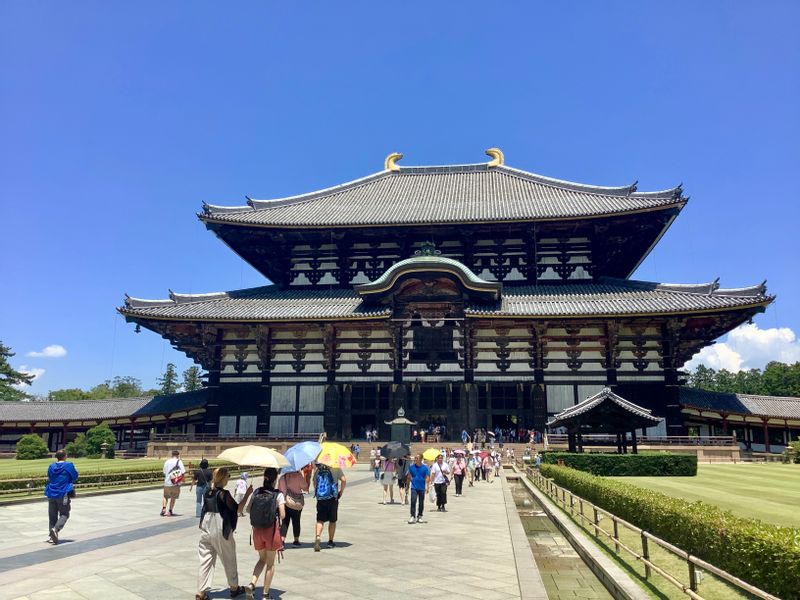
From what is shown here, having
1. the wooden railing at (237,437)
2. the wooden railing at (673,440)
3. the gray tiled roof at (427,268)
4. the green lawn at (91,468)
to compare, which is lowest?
the green lawn at (91,468)

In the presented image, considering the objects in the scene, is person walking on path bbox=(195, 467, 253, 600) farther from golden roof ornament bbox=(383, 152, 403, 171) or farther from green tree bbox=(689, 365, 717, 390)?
green tree bbox=(689, 365, 717, 390)

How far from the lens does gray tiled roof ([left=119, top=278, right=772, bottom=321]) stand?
33.5 metres

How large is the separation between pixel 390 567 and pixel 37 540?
24.9ft

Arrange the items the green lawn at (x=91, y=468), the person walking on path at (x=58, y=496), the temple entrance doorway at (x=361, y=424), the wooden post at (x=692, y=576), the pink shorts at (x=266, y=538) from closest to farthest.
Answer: the wooden post at (x=692, y=576) < the pink shorts at (x=266, y=538) < the person walking on path at (x=58, y=496) < the green lawn at (x=91, y=468) < the temple entrance doorway at (x=361, y=424)

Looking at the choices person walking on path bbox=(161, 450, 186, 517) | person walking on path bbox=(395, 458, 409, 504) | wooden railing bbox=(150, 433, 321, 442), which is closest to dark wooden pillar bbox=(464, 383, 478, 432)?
wooden railing bbox=(150, 433, 321, 442)

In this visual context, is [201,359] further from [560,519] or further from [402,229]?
[560,519]

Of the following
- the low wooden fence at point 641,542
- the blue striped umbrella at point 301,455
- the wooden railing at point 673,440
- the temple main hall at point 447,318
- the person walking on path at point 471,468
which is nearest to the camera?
the low wooden fence at point 641,542

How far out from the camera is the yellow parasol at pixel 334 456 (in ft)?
37.2

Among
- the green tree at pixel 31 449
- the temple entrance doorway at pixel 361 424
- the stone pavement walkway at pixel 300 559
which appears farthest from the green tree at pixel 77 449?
the stone pavement walkway at pixel 300 559

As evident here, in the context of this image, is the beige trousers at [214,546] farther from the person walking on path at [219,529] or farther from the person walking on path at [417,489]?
the person walking on path at [417,489]

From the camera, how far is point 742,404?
39.1 m

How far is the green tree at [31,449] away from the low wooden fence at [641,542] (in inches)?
1255

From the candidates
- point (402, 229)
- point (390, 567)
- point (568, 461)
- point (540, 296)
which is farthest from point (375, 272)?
point (390, 567)

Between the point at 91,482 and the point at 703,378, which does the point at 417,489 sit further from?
the point at 703,378
